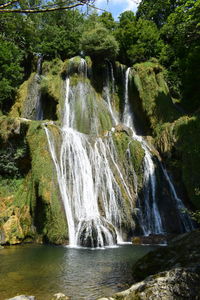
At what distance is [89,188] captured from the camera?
15.2 m

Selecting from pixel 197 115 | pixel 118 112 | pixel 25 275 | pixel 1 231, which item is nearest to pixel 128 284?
pixel 25 275

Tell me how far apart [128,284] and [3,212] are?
9792mm

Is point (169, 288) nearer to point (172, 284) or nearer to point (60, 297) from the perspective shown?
point (172, 284)

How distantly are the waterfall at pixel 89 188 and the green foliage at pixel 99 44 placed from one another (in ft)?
40.2

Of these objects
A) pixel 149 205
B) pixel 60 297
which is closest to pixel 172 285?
pixel 60 297

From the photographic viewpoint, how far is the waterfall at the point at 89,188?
12.4 m

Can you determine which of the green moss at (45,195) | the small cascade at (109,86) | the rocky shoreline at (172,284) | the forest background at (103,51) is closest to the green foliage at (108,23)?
the forest background at (103,51)

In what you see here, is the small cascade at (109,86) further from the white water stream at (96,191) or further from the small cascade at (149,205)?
the white water stream at (96,191)

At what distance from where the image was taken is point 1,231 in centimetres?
1277

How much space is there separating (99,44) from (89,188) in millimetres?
16678

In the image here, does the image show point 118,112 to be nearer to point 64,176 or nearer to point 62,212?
point 64,176

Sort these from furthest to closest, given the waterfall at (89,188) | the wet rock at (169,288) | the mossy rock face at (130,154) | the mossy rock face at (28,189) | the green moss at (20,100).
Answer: the green moss at (20,100)
the mossy rock face at (130,154)
the mossy rock face at (28,189)
the waterfall at (89,188)
the wet rock at (169,288)

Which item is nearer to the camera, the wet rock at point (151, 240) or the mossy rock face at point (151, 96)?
the wet rock at point (151, 240)

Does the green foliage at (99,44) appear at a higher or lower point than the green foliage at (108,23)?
lower
